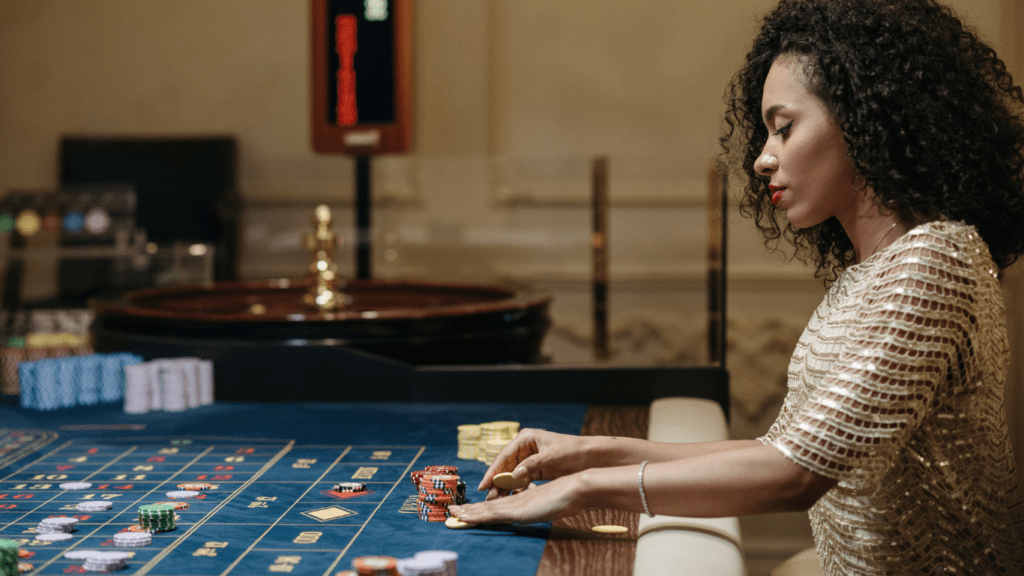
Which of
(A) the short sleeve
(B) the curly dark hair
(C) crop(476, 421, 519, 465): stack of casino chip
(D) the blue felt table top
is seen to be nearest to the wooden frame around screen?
(D) the blue felt table top

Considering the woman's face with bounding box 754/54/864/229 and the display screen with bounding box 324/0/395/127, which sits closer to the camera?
the woman's face with bounding box 754/54/864/229

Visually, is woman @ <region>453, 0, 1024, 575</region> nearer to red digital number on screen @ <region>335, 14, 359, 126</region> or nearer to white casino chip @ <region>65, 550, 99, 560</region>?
white casino chip @ <region>65, 550, 99, 560</region>

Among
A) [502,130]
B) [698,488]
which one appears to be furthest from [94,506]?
[502,130]

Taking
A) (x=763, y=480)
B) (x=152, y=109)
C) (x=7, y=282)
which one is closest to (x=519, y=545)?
(x=763, y=480)

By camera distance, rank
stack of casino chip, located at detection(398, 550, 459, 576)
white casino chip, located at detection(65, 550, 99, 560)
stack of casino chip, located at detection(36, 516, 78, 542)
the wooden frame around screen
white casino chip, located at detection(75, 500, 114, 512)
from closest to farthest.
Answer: stack of casino chip, located at detection(398, 550, 459, 576), white casino chip, located at detection(65, 550, 99, 560), stack of casino chip, located at detection(36, 516, 78, 542), white casino chip, located at detection(75, 500, 114, 512), the wooden frame around screen

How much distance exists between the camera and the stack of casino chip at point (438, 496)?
4.13 feet

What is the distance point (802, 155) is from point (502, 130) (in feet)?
12.7

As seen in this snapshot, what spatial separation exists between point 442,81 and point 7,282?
230 cm

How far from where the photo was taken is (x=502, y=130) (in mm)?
4988

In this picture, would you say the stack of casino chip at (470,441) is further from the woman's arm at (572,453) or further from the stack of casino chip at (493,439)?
the woman's arm at (572,453)

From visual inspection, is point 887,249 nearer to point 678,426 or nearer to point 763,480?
point 763,480

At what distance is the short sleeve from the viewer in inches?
40.8

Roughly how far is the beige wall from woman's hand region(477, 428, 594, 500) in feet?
9.85

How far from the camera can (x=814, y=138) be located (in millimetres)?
1192
